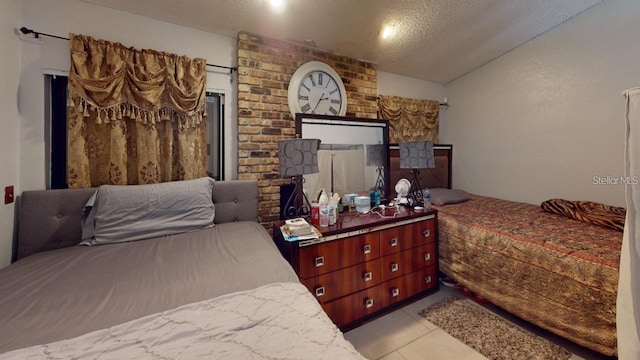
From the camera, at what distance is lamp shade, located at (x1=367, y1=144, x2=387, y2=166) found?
2594 millimetres

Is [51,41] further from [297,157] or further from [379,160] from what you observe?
[379,160]

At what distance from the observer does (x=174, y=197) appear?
1783mm

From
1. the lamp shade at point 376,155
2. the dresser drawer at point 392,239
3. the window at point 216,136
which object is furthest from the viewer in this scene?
the lamp shade at point 376,155

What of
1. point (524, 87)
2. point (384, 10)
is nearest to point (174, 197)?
point (384, 10)

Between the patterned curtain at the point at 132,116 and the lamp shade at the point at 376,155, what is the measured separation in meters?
1.61

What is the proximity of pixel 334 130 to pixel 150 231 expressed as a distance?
171 centimetres

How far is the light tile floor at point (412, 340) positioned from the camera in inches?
63.7

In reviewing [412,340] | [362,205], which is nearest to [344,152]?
[362,205]

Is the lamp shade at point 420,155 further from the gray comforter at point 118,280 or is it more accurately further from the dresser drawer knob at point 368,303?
the gray comforter at point 118,280

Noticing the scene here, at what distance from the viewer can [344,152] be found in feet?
8.00

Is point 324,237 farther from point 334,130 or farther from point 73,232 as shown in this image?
point 73,232

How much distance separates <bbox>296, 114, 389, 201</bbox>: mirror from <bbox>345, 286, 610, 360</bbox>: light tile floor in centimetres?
113

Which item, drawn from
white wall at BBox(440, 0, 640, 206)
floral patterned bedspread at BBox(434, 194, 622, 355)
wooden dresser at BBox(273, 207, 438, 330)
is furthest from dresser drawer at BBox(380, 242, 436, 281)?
white wall at BBox(440, 0, 640, 206)

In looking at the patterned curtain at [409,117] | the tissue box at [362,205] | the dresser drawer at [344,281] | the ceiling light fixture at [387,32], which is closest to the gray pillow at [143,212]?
the dresser drawer at [344,281]
